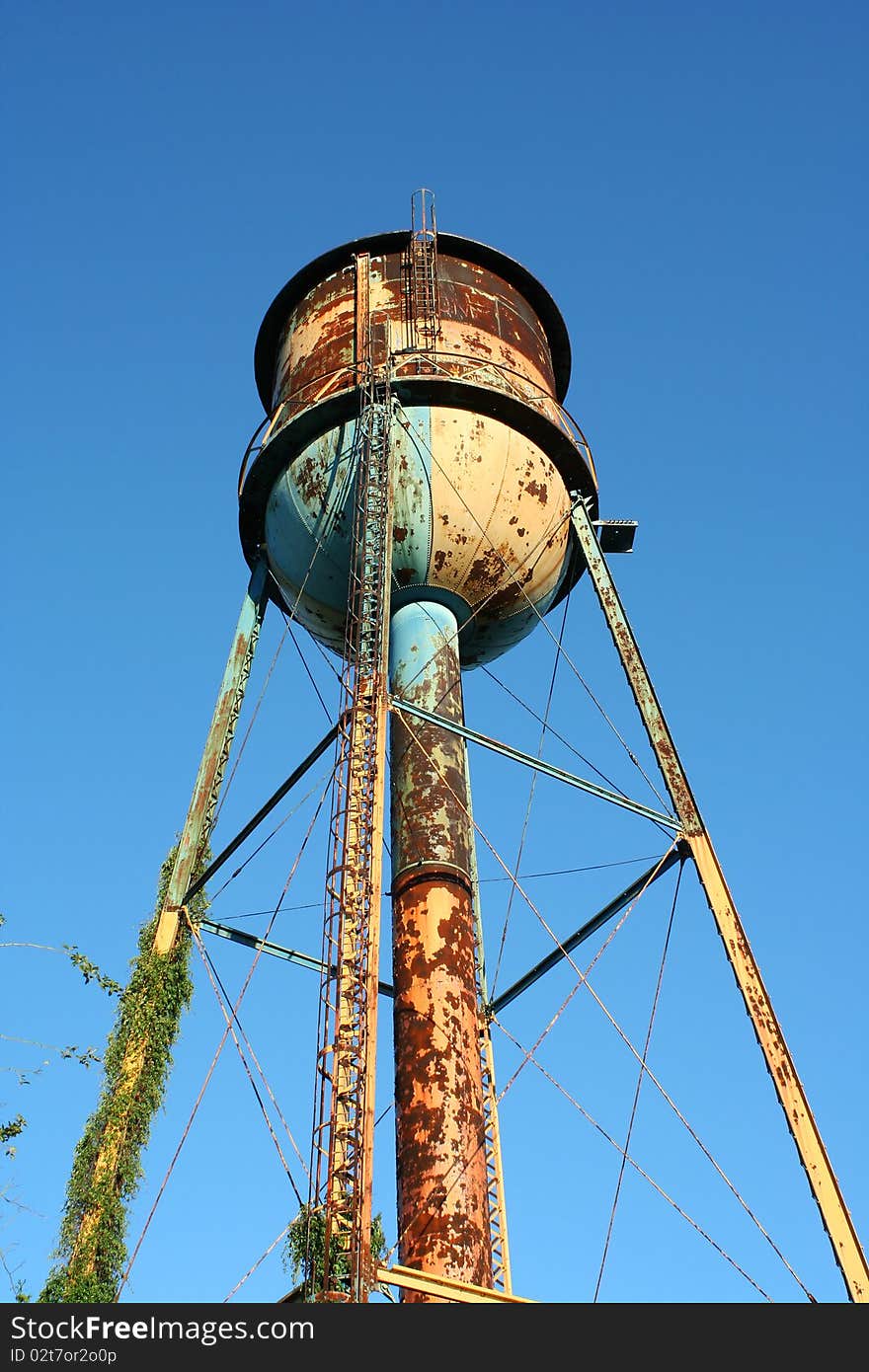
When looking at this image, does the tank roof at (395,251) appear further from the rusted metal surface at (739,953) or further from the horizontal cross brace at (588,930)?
the horizontal cross brace at (588,930)

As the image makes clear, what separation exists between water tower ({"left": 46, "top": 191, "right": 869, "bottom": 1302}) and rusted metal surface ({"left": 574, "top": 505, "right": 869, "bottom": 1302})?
0.02m

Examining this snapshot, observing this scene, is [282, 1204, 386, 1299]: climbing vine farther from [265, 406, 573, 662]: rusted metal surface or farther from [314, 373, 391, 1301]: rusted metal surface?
[265, 406, 573, 662]: rusted metal surface

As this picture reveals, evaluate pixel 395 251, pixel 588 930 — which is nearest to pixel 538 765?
pixel 588 930

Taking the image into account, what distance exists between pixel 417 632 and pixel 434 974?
364 cm

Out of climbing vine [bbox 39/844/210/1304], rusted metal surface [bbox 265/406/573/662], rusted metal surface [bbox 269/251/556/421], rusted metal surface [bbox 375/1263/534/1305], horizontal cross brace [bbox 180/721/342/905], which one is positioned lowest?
rusted metal surface [bbox 375/1263/534/1305]

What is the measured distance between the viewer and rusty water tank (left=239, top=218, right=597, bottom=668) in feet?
44.5

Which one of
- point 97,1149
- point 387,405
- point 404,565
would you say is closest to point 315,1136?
point 97,1149

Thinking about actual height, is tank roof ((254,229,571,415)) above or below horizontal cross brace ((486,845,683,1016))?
above

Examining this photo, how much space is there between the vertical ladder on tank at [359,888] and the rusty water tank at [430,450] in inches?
19.4

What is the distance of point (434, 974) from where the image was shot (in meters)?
11.6

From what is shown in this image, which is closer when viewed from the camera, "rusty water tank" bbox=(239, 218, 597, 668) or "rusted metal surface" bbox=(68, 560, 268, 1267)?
"rusted metal surface" bbox=(68, 560, 268, 1267)

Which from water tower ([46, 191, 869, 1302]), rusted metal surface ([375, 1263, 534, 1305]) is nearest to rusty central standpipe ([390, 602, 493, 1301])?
water tower ([46, 191, 869, 1302])
